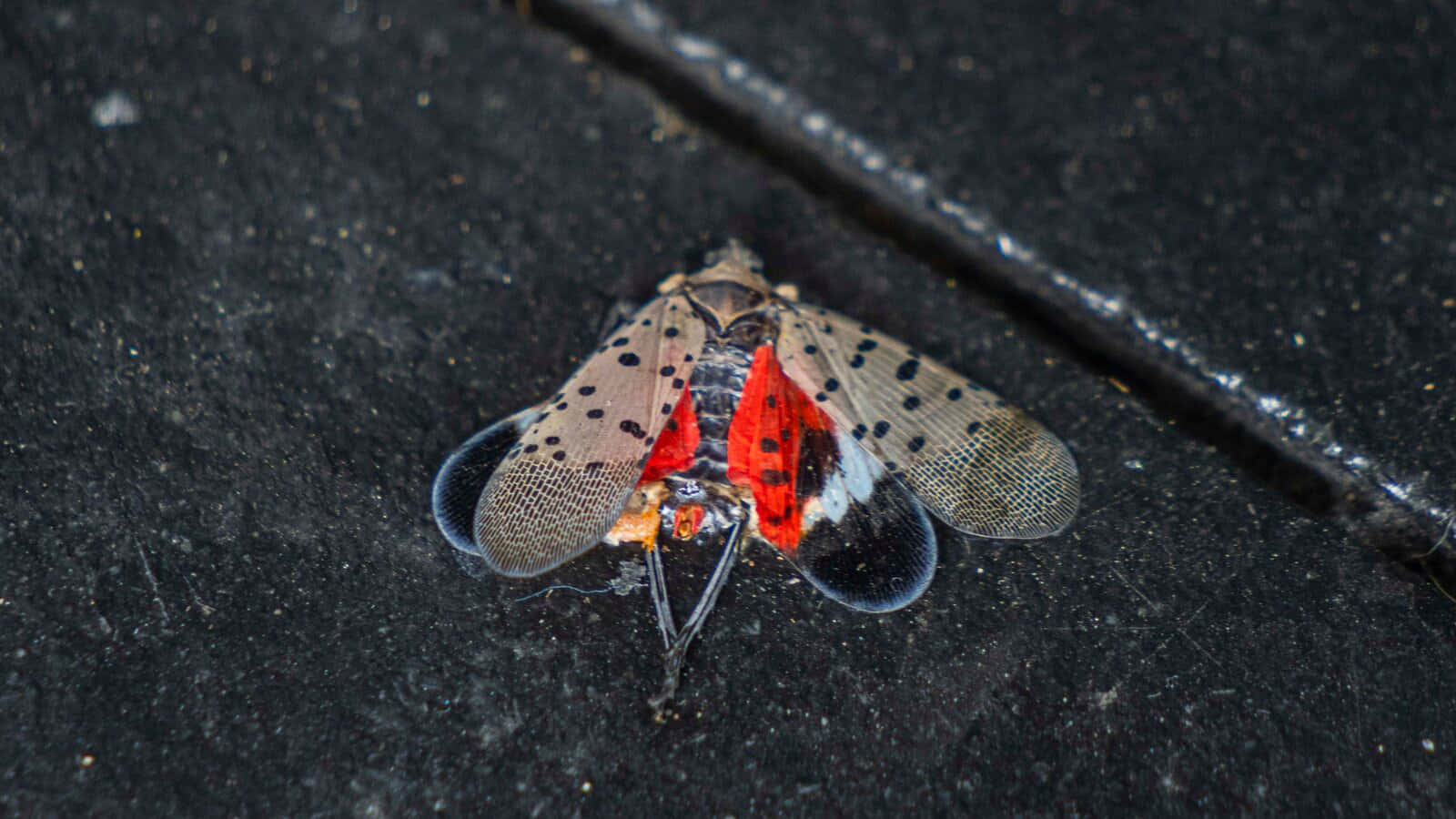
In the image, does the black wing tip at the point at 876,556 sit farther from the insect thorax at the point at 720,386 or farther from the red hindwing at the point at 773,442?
the insect thorax at the point at 720,386

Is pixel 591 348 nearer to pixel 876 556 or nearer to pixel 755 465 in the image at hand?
pixel 755 465

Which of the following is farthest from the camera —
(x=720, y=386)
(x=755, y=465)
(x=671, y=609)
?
(x=720, y=386)

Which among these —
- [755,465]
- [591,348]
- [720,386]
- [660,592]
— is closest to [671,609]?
[660,592]

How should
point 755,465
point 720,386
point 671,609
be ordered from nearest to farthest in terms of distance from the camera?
point 671,609 < point 755,465 < point 720,386

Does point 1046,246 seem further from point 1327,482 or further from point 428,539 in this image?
point 428,539

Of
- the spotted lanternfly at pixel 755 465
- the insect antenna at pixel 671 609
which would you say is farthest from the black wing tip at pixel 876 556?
the insect antenna at pixel 671 609

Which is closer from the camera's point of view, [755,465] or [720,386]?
[755,465]

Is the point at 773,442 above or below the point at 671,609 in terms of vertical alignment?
above

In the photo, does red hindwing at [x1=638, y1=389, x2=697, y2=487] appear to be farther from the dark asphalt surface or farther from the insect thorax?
the dark asphalt surface
